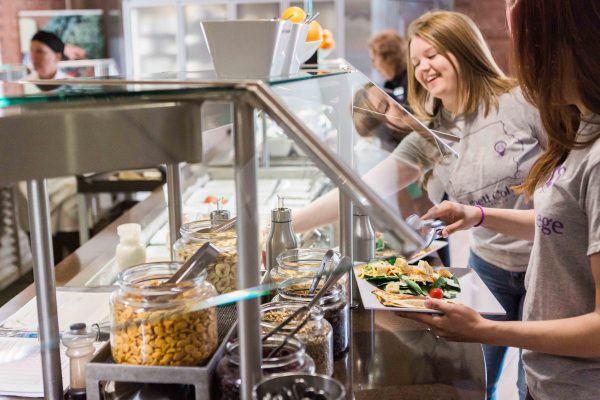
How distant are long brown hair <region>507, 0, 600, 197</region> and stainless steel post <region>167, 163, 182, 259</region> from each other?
2.31ft

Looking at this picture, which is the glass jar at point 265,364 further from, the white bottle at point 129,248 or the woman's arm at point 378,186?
the white bottle at point 129,248

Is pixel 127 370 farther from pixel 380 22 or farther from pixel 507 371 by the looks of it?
pixel 380 22

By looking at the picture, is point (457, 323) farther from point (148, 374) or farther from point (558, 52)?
point (148, 374)

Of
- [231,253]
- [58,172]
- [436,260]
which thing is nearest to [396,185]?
[231,253]

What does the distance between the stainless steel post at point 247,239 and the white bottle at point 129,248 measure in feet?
3.04

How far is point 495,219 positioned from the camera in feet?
6.20

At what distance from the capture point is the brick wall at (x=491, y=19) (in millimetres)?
7707

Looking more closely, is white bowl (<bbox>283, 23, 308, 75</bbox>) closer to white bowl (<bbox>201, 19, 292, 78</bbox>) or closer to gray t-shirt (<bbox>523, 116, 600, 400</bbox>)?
white bowl (<bbox>201, 19, 292, 78</bbox>)

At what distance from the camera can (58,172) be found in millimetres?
632

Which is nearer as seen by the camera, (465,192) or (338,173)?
(338,173)

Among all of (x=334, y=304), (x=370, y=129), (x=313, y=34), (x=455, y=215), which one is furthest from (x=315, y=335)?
(x=455, y=215)

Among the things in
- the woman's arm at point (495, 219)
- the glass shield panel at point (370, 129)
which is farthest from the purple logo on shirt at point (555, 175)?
the woman's arm at point (495, 219)

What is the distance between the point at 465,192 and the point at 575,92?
104cm

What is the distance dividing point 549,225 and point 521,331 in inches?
8.4
